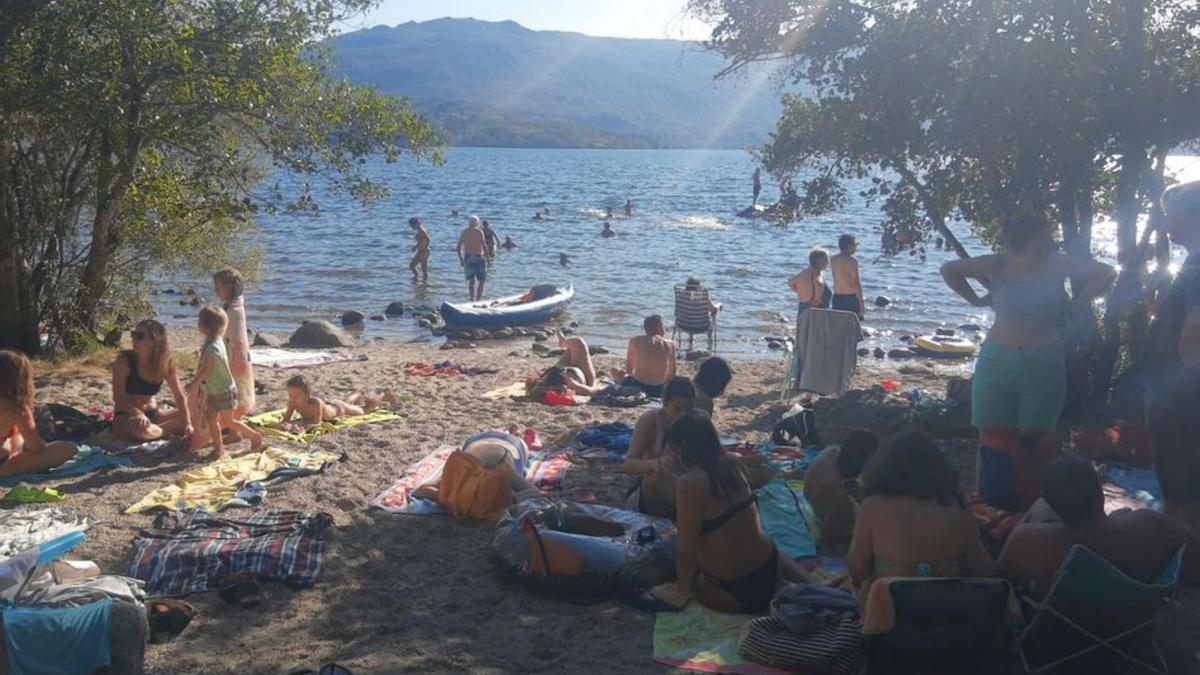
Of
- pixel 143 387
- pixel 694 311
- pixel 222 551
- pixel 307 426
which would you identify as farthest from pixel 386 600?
pixel 694 311

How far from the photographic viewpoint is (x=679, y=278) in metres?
23.6

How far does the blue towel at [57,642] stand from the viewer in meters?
3.83

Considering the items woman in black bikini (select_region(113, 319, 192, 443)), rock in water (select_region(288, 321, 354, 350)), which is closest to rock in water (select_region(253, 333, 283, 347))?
rock in water (select_region(288, 321, 354, 350))

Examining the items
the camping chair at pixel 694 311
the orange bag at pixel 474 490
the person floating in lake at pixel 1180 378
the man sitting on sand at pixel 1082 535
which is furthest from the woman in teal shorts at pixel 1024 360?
the camping chair at pixel 694 311

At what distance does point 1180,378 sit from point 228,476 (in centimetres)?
530

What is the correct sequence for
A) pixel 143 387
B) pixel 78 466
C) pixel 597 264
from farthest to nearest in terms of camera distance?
1. pixel 597 264
2. pixel 143 387
3. pixel 78 466

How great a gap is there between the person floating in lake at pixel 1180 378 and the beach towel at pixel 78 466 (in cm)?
603

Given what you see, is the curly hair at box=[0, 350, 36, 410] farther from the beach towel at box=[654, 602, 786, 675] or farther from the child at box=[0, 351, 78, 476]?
the beach towel at box=[654, 602, 786, 675]

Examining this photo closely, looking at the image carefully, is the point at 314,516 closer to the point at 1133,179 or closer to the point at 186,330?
the point at 1133,179

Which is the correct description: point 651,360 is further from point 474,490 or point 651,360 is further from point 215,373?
point 215,373

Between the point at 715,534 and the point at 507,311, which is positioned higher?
the point at 715,534

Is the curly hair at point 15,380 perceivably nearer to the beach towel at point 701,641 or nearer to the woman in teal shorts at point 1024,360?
the beach towel at point 701,641

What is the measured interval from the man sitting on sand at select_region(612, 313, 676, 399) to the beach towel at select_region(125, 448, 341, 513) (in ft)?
10.3

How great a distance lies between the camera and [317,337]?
14750 mm
